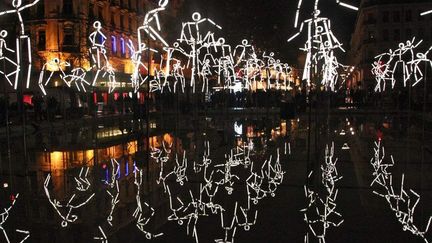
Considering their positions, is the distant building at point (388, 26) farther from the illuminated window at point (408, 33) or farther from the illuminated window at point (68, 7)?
the illuminated window at point (68, 7)

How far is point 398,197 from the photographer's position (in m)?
7.05

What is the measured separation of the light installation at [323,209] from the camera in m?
5.40

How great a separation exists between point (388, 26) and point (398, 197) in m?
73.7

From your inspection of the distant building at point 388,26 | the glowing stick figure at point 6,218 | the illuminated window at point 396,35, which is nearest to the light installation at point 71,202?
the glowing stick figure at point 6,218

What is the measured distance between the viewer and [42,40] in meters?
48.8

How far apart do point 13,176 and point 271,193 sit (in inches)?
202

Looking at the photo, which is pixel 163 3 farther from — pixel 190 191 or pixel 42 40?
pixel 42 40

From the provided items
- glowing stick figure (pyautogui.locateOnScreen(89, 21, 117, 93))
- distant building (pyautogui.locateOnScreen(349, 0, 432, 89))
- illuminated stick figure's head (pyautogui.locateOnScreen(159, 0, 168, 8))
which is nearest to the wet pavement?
illuminated stick figure's head (pyautogui.locateOnScreen(159, 0, 168, 8))

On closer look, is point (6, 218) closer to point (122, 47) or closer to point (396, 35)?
point (122, 47)

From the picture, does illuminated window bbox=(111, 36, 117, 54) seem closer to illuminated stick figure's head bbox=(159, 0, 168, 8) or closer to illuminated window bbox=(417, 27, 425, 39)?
illuminated window bbox=(417, 27, 425, 39)

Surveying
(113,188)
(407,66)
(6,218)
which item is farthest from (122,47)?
(6,218)

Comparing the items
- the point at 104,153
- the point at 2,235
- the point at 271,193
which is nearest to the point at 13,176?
the point at 104,153

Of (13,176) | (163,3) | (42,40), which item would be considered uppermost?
A: (42,40)

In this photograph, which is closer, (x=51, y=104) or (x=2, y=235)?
(x=2, y=235)
